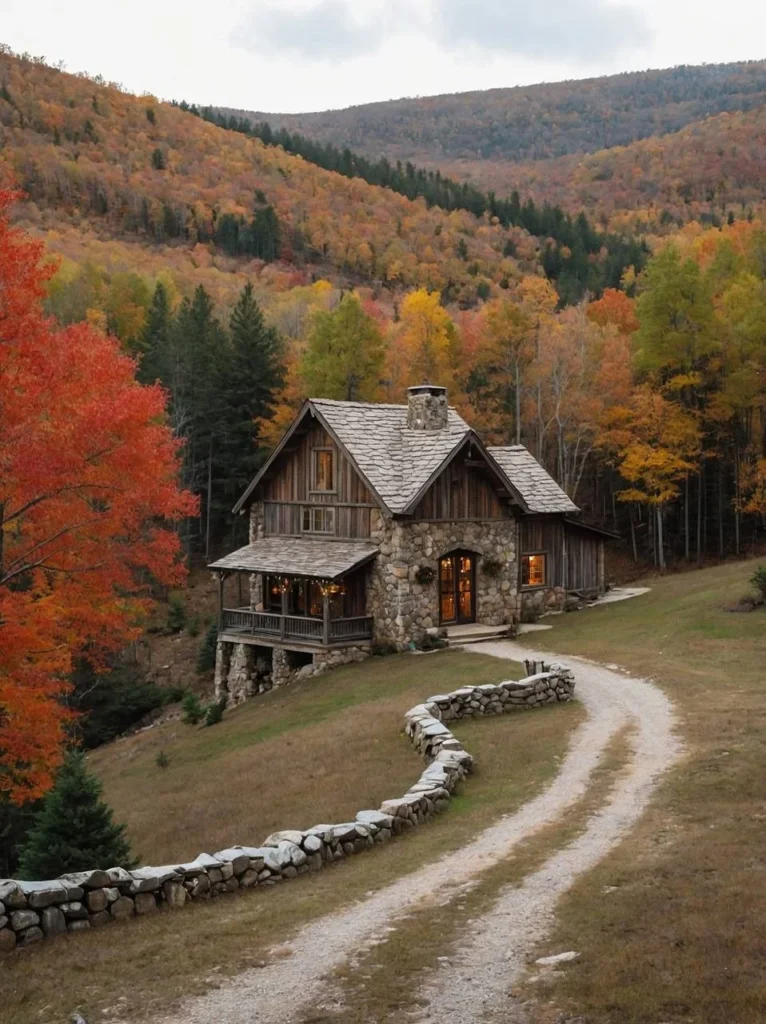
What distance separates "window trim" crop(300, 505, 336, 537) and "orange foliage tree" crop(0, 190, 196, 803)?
9028 mm

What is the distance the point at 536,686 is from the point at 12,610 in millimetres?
11377

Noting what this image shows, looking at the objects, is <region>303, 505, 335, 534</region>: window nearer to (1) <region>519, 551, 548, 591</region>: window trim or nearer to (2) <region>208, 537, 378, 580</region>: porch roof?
(2) <region>208, 537, 378, 580</region>: porch roof

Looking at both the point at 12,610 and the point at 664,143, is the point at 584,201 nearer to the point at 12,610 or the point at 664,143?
the point at 664,143

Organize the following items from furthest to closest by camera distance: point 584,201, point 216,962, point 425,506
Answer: point 584,201 < point 425,506 < point 216,962

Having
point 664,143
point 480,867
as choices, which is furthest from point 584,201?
point 480,867

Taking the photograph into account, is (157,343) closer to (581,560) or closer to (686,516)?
(581,560)

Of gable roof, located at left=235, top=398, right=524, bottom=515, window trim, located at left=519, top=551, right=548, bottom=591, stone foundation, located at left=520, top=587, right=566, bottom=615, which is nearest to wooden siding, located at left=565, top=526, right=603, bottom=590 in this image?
stone foundation, located at left=520, top=587, right=566, bottom=615

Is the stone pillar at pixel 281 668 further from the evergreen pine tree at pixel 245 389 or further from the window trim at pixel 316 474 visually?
the evergreen pine tree at pixel 245 389

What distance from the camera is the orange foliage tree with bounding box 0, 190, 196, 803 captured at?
19.0 metres

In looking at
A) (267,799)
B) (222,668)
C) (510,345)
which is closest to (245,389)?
(510,345)

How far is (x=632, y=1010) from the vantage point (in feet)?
23.9

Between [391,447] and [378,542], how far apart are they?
3.82 m

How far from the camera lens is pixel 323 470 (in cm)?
3484

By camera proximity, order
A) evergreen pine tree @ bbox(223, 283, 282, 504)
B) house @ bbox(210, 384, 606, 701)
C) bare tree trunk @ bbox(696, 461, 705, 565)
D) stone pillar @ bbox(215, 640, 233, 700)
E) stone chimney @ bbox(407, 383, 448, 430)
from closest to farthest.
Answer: house @ bbox(210, 384, 606, 701) < stone chimney @ bbox(407, 383, 448, 430) < stone pillar @ bbox(215, 640, 233, 700) < bare tree trunk @ bbox(696, 461, 705, 565) < evergreen pine tree @ bbox(223, 283, 282, 504)
